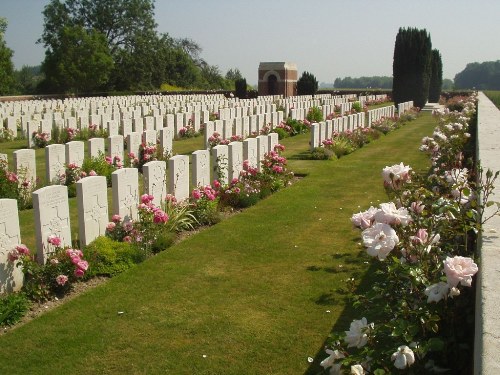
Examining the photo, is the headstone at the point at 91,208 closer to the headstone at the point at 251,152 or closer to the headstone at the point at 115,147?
the headstone at the point at 251,152

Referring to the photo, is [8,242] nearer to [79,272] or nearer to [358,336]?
[79,272]

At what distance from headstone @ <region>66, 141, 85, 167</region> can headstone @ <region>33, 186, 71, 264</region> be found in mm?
3937

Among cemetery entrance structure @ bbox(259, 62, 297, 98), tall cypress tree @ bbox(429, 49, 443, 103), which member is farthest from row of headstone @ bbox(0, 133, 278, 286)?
tall cypress tree @ bbox(429, 49, 443, 103)

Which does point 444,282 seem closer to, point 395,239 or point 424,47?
point 395,239

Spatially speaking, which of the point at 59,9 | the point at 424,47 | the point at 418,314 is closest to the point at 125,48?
the point at 59,9

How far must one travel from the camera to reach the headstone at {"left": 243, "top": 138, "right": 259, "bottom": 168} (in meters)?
8.48

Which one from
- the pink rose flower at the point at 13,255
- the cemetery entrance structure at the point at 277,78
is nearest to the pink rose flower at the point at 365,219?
the pink rose flower at the point at 13,255

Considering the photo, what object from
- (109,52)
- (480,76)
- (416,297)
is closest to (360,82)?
(480,76)

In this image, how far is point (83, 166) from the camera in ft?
29.3

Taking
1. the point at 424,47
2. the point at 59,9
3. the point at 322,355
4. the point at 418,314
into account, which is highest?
the point at 59,9

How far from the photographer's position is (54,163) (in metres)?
8.47

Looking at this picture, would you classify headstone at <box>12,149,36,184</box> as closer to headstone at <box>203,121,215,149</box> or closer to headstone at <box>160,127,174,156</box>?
headstone at <box>160,127,174,156</box>

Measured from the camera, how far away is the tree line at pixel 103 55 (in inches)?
1823

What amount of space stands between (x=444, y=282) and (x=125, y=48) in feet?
181
